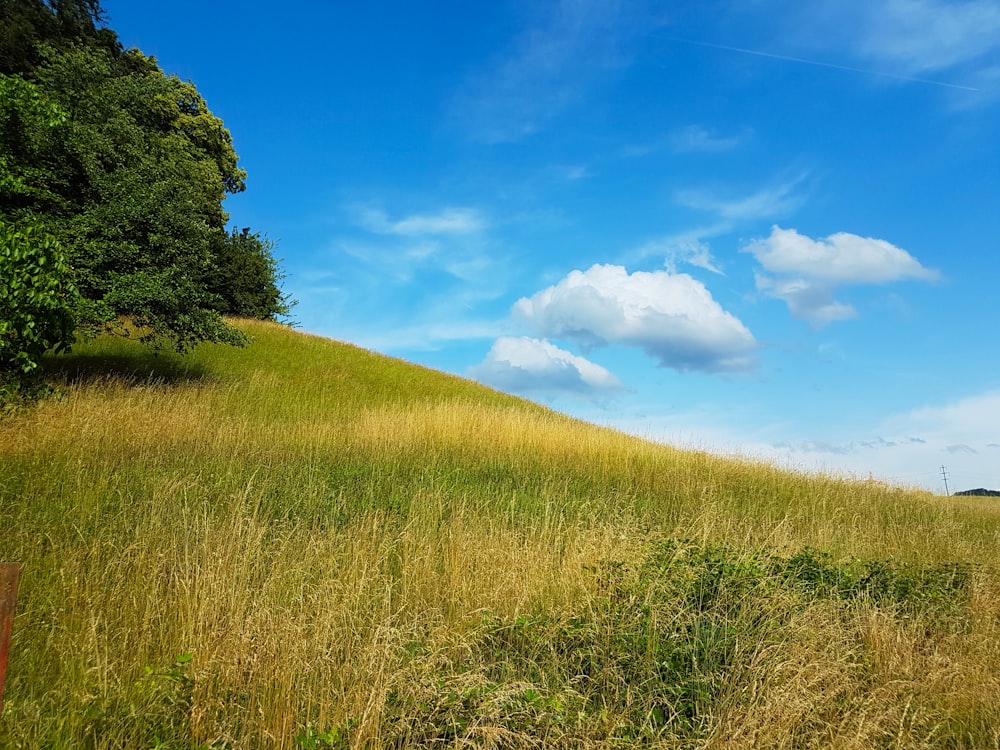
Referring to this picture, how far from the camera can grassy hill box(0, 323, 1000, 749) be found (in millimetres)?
3301

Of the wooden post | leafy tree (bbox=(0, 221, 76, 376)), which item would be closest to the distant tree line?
leafy tree (bbox=(0, 221, 76, 376))

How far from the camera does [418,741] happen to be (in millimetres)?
3271

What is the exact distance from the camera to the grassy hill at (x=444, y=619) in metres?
3.30

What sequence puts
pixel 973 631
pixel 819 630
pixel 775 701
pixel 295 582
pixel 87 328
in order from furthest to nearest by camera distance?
pixel 87 328
pixel 973 631
pixel 295 582
pixel 819 630
pixel 775 701

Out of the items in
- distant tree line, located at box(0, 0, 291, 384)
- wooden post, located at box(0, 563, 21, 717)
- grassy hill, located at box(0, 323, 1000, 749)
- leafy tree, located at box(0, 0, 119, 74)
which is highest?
leafy tree, located at box(0, 0, 119, 74)

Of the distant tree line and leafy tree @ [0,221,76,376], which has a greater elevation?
the distant tree line

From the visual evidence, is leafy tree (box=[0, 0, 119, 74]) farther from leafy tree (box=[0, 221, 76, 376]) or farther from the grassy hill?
the grassy hill

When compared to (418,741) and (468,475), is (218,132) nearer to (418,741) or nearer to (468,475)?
(468,475)

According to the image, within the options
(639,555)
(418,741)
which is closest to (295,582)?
(418,741)

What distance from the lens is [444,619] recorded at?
4.77 m

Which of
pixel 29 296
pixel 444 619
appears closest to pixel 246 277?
pixel 29 296

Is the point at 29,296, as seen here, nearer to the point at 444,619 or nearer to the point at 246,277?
the point at 444,619

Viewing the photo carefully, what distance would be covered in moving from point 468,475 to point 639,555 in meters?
4.74

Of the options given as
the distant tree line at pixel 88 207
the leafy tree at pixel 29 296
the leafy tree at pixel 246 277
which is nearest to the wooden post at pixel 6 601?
the leafy tree at pixel 29 296
